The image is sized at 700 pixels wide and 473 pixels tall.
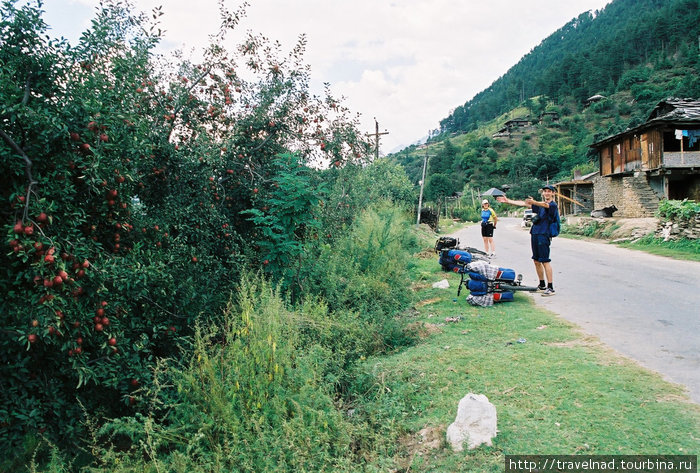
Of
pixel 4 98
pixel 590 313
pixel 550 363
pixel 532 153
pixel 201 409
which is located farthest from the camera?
pixel 532 153

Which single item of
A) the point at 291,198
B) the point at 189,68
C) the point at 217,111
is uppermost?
the point at 189,68

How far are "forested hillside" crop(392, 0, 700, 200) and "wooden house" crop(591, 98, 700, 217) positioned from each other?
97.1ft

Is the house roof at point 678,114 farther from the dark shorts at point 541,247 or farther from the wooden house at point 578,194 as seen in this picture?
the dark shorts at point 541,247

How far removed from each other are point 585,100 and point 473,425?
4019 inches

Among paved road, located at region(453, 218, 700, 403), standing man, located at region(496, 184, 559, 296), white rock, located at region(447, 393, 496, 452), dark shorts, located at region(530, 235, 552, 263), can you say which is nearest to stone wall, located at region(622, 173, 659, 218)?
paved road, located at region(453, 218, 700, 403)

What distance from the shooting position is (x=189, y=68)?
678cm

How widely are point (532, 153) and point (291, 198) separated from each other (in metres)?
82.7

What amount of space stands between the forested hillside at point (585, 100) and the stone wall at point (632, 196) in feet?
94.2

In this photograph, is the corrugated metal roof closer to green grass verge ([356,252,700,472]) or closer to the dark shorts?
the dark shorts

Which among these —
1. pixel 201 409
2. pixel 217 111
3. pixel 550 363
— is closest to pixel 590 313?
pixel 550 363

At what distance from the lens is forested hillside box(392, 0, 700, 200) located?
68.8 m

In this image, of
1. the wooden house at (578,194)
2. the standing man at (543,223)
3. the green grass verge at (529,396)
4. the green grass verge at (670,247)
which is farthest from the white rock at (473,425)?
the wooden house at (578,194)

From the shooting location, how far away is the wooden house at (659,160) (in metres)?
22.9

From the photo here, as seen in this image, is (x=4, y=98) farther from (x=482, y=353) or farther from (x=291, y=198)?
(x=482, y=353)
